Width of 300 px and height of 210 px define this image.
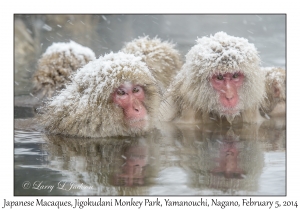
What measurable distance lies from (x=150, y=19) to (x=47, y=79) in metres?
3.45

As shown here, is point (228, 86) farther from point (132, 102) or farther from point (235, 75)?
point (132, 102)

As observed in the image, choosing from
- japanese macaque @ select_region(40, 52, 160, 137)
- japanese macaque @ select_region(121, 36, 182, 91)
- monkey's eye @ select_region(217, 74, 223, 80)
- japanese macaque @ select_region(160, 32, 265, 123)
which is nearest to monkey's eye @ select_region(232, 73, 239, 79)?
japanese macaque @ select_region(160, 32, 265, 123)

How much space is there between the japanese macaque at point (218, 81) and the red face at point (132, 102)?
2.40 ft

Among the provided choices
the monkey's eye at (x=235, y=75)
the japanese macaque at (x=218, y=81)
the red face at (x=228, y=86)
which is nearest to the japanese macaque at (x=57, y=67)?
the japanese macaque at (x=218, y=81)

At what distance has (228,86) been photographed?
561 centimetres

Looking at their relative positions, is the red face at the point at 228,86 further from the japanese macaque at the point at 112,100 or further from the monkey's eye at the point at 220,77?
the japanese macaque at the point at 112,100

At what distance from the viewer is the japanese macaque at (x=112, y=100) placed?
4.94m

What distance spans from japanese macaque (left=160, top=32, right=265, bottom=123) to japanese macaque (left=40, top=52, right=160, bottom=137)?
71 centimetres

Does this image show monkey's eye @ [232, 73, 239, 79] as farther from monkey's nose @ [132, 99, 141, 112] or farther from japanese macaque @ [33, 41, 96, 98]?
japanese macaque @ [33, 41, 96, 98]

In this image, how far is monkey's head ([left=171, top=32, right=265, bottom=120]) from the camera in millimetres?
5555

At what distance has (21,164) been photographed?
391cm

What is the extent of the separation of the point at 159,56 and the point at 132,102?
231cm
